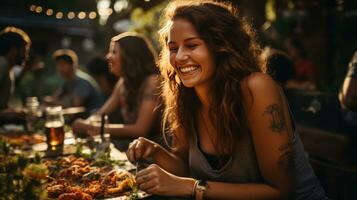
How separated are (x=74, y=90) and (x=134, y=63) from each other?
337 centimetres

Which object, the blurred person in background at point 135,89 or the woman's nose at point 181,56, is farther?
the blurred person in background at point 135,89

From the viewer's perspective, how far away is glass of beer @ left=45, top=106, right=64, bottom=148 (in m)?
2.99

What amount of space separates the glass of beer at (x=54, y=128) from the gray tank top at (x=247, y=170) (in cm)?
121

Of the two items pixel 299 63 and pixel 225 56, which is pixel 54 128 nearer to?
pixel 225 56

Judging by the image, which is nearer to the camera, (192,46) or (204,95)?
(192,46)

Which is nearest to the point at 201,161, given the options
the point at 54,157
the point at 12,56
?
the point at 54,157

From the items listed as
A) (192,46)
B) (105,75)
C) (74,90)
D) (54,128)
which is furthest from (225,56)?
(74,90)

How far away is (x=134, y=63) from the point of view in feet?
13.2

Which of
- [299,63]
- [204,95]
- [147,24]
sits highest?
[147,24]

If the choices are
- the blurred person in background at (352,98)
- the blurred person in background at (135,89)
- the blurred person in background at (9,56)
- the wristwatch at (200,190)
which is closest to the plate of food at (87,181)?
the wristwatch at (200,190)

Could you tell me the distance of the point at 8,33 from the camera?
5945 mm

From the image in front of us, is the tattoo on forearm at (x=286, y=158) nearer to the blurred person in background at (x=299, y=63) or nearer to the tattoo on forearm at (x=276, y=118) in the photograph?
the tattoo on forearm at (x=276, y=118)

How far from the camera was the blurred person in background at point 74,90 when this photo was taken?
6852 millimetres

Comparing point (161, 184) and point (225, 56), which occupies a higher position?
point (225, 56)
